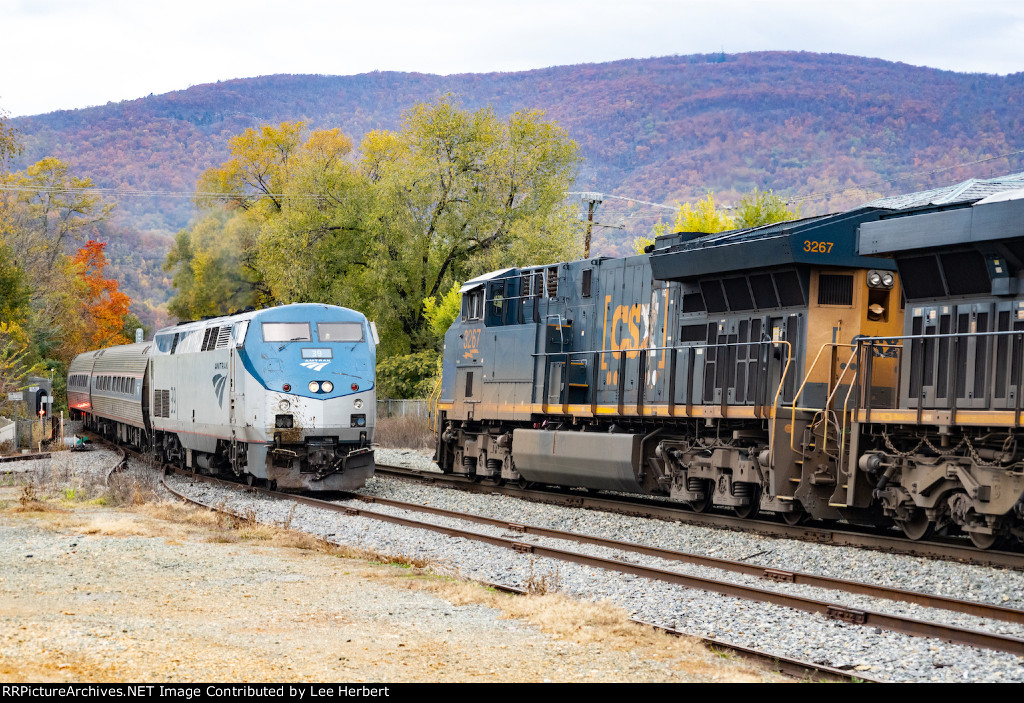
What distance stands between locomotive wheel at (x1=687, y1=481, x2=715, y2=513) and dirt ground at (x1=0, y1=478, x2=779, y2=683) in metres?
5.76

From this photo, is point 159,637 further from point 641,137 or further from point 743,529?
point 641,137

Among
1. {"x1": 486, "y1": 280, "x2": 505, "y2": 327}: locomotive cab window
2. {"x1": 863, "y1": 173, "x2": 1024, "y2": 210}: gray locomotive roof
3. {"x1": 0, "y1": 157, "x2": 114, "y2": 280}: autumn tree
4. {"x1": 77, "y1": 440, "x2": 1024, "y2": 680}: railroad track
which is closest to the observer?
{"x1": 77, "y1": 440, "x2": 1024, "y2": 680}: railroad track

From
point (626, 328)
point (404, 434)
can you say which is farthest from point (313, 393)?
point (404, 434)

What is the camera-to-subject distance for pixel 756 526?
45.4ft

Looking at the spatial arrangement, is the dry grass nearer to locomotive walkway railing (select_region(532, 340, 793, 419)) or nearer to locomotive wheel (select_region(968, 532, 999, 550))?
locomotive walkway railing (select_region(532, 340, 793, 419))

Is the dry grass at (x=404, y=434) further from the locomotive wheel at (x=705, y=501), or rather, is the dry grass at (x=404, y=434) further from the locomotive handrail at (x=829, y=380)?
the locomotive handrail at (x=829, y=380)

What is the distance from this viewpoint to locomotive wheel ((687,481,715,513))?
607 inches

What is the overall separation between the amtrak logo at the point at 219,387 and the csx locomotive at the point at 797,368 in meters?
4.96

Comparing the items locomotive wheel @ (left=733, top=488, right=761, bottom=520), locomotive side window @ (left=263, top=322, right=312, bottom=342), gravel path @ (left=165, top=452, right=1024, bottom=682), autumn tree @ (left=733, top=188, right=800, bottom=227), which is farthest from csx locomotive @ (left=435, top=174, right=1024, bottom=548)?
autumn tree @ (left=733, top=188, right=800, bottom=227)

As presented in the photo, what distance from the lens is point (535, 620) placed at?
8.23 metres

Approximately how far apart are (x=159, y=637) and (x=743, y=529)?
879 centimetres

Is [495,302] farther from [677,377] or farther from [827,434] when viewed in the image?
[827,434]

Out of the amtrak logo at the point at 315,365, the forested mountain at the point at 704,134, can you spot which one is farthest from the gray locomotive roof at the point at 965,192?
the forested mountain at the point at 704,134

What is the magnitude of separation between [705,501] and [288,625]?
352 inches
